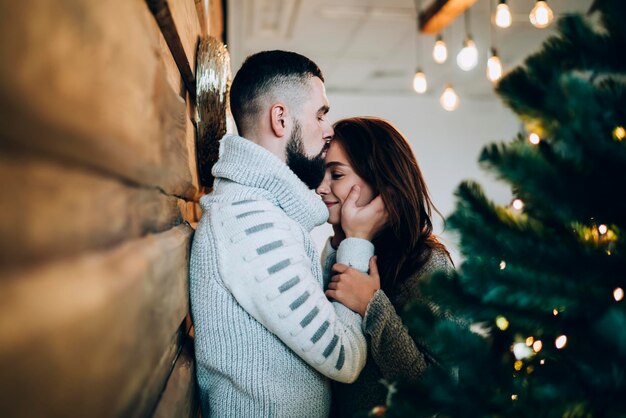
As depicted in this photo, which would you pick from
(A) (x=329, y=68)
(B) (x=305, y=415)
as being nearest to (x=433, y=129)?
(A) (x=329, y=68)

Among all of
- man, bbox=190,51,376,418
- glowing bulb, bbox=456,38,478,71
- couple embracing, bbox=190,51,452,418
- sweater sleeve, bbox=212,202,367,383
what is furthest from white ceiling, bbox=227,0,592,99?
sweater sleeve, bbox=212,202,367,383

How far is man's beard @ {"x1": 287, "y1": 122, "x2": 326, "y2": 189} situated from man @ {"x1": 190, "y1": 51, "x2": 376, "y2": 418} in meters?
0.17

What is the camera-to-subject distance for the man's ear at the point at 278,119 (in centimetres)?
136

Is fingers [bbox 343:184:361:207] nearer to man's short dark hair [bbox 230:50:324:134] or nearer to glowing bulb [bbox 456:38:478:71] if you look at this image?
man's short dark hair [bbox 230:50:324:134]

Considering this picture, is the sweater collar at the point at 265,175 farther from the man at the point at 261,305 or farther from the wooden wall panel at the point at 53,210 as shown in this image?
the wooden wall panel at the point at 53,210

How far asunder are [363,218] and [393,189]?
0.20m

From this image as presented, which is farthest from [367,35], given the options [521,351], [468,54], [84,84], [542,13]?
[84,84]

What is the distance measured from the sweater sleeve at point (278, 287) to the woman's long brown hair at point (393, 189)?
57cm

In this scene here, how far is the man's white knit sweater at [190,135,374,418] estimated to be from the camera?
98cm

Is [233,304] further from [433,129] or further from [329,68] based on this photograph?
[433,129]

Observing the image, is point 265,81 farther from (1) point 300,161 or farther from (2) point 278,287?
(2) point 278,287

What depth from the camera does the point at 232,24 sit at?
438 cm

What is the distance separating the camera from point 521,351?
53cm

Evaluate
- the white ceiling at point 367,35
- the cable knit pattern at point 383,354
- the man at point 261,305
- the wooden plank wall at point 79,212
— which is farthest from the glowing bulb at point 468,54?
the wooden plank wall at point 79,212
